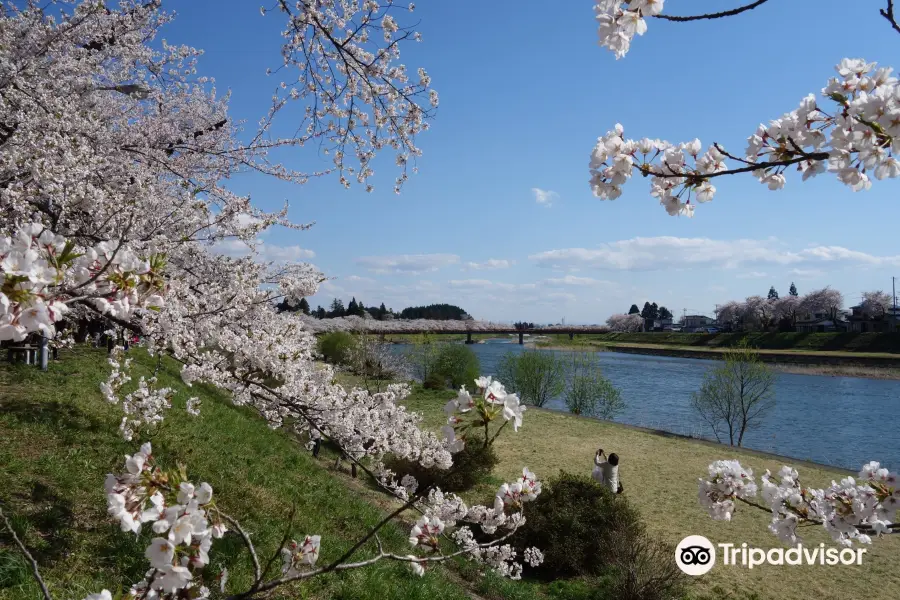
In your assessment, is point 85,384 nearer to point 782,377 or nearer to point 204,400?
point 204,400

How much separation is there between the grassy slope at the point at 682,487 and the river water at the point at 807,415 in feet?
18.1

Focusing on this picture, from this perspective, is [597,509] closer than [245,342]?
No

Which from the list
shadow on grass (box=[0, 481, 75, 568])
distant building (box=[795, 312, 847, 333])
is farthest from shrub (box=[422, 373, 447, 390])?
distant building (box=[795, 312, 847, 333])

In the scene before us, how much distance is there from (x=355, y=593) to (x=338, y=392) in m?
2.65

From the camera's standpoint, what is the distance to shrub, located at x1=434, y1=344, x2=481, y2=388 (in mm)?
27578

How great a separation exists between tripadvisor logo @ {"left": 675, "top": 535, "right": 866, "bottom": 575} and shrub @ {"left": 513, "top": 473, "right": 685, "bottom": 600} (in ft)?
1.14

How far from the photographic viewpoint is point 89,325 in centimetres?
1277

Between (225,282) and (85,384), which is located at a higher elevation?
(225,282)

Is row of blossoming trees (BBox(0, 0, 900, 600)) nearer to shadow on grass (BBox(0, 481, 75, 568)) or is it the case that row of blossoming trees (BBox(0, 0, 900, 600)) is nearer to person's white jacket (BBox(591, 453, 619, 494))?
shadow on grass (BBox(0, 481, 75, 568))

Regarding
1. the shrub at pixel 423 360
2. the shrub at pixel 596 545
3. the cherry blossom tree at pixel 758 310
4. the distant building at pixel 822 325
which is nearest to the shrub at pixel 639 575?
the shrub at pixel 596 545

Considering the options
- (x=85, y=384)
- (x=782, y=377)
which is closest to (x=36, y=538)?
(x=85, y=384)

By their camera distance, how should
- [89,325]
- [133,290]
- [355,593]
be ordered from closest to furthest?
1. [133,290]
2. [355,593]
3. [89,325]

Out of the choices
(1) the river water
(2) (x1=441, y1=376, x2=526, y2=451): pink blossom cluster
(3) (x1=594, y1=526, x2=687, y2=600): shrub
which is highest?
(2) (x1=441, y1=376, x2=526, y2=451): pink blossom cluster

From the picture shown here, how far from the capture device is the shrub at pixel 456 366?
27.6 m
